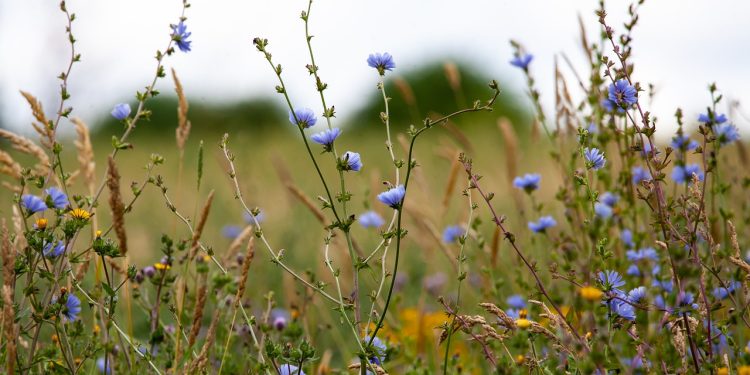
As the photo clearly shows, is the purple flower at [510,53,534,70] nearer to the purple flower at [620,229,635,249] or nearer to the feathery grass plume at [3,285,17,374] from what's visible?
the purple flower at [620,229,635,249]

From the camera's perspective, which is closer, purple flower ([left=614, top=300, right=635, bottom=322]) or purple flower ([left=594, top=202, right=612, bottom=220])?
purple flower ([left=614, top=300, right=635, bottom=322])

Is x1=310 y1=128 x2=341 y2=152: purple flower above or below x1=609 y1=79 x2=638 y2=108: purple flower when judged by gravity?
below

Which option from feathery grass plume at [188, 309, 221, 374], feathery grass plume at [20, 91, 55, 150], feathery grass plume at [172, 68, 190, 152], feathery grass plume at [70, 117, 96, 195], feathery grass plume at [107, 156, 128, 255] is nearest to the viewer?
feathery grass plume at [188, 309, 221, 374]

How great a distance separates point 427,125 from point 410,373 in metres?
0.67

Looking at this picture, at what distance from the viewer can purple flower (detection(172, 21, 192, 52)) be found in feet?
6.97

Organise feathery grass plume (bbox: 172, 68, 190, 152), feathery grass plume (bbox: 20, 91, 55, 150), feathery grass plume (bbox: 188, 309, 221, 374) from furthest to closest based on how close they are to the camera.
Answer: feathery grass plume (bbox: 172, 68, 190, 152), feathery grass plume (bbox: 20, 91, 55, 150), feathery grass plume (bbox: 188, 309, 221, 374)

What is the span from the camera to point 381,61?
1.91 m

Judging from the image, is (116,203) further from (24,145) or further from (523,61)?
(523,61)

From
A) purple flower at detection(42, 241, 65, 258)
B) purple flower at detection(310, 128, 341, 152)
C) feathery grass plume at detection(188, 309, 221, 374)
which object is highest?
purple flower at detection(310, 128, 341, 152)

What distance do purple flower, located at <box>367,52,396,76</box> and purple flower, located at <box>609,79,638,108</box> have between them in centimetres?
52

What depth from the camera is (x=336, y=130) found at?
1822 millimetres

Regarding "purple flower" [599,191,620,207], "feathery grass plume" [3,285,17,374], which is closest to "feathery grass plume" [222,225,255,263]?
"feathery grass plume" [3,285,17,374]

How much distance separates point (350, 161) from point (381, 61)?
0.26 m

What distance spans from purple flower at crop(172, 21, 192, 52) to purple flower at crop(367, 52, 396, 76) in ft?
1.74
